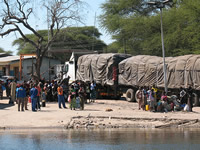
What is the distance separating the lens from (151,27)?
43.1 meters

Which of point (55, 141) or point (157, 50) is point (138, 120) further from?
point (157, 50)

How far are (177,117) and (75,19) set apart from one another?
44.7 feet

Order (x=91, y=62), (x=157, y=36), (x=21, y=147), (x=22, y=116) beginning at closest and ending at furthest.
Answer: (x=21, y=147) → (x=22, y=116) → (x=91, y=62) → (x=157, y=36)

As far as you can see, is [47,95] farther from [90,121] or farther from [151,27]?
[151,27]

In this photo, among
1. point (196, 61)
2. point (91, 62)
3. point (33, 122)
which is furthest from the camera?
point (91, 62)

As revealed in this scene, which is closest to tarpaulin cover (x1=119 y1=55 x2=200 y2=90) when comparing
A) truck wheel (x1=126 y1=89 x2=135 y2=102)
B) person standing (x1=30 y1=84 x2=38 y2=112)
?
truck wheel (x1=126 y1=89 x2=135 y2=102)

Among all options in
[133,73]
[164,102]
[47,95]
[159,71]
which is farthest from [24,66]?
[164,102]

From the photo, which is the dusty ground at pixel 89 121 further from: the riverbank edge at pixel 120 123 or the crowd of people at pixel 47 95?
the crowd of people at pixel 47 95

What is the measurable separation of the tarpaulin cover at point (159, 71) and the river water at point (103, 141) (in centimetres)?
1049

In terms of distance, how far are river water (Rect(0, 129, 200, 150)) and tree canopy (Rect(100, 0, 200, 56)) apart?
21805mm

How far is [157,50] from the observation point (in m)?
42.0

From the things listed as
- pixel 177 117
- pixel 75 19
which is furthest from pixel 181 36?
pixel 177 117

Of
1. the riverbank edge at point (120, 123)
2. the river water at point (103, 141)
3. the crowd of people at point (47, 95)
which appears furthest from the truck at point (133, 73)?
the river water at point (103, 141)

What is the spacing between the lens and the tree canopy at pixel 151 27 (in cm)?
3538
